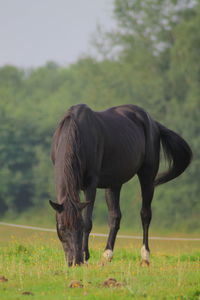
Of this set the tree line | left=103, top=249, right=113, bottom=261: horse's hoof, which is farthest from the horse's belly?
the tree line

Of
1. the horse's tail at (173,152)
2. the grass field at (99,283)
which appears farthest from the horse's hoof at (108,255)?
the horse's tail at (173,152)

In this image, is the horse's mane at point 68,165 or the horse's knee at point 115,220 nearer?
the horse's mane at point 68,165

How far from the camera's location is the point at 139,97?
42.0 m

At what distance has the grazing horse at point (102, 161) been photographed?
29.5ft

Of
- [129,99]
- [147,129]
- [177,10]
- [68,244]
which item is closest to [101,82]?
[129,99]

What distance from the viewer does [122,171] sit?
11156mm

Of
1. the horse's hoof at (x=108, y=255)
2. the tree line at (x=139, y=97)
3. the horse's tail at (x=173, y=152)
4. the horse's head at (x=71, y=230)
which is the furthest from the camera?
the tree line at (x=139, y=97)

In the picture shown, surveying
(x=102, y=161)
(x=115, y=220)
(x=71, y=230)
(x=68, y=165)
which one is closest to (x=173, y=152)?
(x=115, y=220)

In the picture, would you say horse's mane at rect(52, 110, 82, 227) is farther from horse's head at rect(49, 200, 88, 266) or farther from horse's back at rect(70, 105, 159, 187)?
horse's back at rect(70, 105, 159, 187)

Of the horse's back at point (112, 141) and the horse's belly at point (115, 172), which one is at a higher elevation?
the horse's back at point (112, 141)

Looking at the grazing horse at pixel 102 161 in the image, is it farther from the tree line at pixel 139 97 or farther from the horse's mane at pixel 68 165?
the tree line at pixel 139 97

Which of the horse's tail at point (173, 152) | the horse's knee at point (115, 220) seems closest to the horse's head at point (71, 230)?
the horse's knee at point (115, 220)

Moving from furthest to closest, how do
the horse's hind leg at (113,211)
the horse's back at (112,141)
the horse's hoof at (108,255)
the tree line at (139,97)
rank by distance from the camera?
1. the tree line at (139,97)
2. the horse's hind leg at (113,211)
3. the horse's hoof at (108,255)
4. the horse's back at (112,141)

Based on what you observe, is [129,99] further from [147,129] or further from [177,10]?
[147,129]
